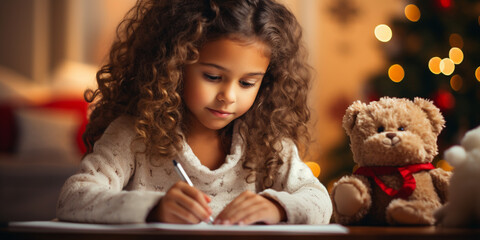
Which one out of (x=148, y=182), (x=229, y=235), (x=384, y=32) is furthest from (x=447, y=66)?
(x=229, y=235)

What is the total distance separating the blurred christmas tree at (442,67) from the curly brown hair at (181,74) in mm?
1433

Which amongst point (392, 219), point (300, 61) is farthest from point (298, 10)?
point (392, 219)

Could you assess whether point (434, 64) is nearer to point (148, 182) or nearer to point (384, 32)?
point (384, 32)

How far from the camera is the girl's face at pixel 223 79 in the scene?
2.86 ft

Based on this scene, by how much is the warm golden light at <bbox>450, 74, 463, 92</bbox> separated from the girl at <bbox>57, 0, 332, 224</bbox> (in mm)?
1527

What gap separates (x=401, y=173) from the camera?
2.30ft

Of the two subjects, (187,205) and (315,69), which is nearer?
(187,205)

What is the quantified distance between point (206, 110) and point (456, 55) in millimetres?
1849

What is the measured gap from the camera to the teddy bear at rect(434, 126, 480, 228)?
0.59m

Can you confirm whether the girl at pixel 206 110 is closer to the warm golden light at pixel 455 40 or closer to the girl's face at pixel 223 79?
the girl's face at pixel 223 79

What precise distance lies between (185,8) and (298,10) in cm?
292

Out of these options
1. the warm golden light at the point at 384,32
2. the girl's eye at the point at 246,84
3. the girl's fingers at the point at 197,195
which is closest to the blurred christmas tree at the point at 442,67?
the warm golden light at the point at 384,32

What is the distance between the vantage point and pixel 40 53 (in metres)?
3.59

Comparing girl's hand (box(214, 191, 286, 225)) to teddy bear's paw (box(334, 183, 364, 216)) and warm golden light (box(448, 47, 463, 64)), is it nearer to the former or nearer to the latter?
teddy bear's paw (box(334, 183, 364, 216))
